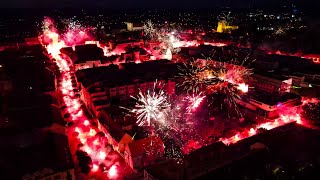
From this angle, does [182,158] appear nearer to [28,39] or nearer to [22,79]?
[22,79]

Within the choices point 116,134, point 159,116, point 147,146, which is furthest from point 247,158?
point 116,134

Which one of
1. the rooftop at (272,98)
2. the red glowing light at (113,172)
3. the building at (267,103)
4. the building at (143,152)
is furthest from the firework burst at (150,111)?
the rooftop at (272,98)

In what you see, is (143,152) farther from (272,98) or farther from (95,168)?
(272,98)

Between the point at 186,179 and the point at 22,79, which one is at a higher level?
the point at 22,79

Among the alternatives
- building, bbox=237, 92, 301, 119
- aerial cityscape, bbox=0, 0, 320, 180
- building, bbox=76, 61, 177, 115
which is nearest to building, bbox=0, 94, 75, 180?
aerial cityscape, bbox=0, 0, 320, 180

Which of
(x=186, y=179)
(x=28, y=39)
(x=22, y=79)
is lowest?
(x=186, y=179)

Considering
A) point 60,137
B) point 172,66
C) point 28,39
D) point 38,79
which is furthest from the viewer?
point 28,39

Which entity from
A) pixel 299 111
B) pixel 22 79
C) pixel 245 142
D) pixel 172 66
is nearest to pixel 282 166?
pixel 245 142
